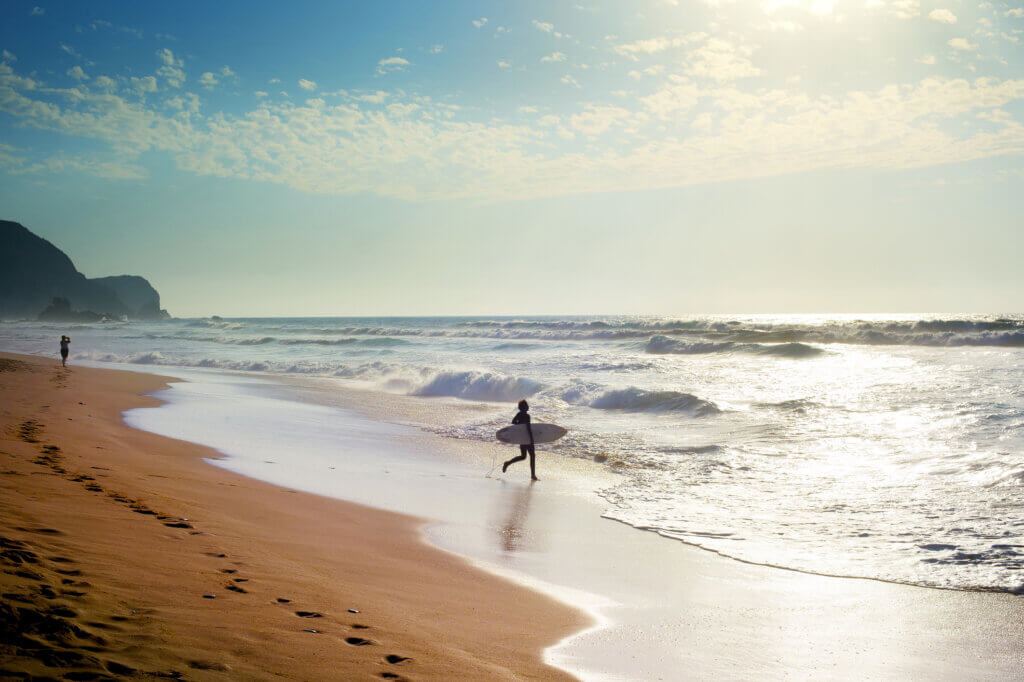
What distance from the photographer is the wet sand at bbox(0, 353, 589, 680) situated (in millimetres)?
3104

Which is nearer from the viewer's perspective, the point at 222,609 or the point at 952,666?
the point at 222,609

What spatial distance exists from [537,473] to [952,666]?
745 cm

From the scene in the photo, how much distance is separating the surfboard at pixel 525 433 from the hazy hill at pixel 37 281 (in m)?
151

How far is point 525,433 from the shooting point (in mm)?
11094

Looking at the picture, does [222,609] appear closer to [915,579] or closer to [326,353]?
[915,579]

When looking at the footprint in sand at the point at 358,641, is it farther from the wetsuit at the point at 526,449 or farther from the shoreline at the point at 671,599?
the wetsuit at the point at 526,449

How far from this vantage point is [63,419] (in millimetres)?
12641

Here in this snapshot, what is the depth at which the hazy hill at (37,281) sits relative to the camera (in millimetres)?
133250

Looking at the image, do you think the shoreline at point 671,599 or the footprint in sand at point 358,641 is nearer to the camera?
the footprint in sand at point 358,641

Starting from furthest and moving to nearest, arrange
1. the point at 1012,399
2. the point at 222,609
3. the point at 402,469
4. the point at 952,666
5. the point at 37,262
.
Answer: the point at 37,262 → the point at 1012,399 → the point at 402,469 → the point at 952,666 → the point at 222,609

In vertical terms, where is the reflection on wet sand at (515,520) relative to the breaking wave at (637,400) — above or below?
below

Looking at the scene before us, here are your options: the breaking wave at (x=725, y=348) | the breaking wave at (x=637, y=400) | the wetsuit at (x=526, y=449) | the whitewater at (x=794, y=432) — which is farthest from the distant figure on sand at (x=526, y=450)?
the breaking wave at (x=725, y=348)

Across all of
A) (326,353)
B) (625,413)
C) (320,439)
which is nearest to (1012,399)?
(625,413)

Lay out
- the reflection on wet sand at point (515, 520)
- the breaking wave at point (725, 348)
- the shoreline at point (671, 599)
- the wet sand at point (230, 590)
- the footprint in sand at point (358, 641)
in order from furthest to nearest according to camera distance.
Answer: the breaking wave at point (725, 348), the reflection on wet sand at point (515, 520), the shoreline at point (671, 599), the footprint in sand at point (358, 641), the wet sand at point (230, 590)
